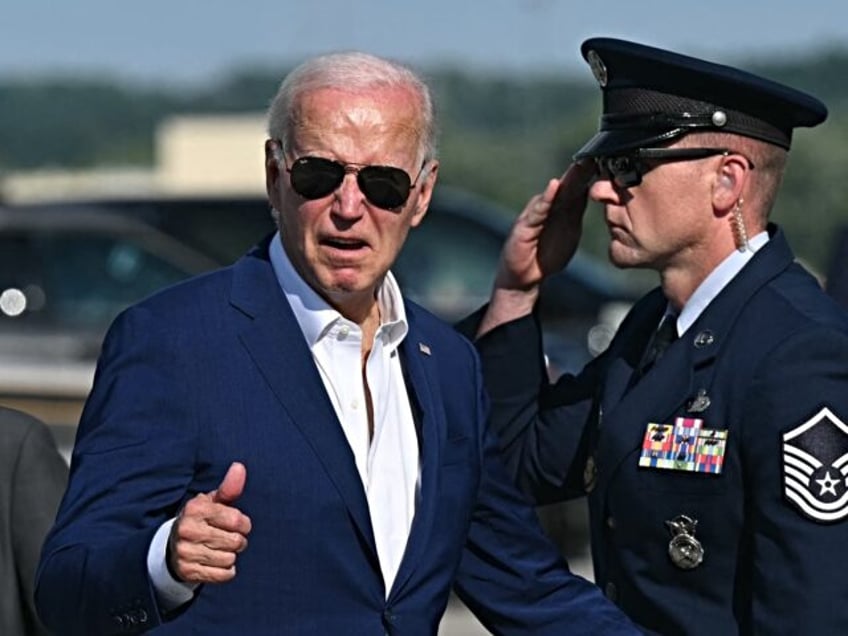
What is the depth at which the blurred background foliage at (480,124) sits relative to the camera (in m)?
57.3

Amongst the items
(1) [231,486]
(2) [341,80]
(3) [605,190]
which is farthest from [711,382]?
(1) [231,486]

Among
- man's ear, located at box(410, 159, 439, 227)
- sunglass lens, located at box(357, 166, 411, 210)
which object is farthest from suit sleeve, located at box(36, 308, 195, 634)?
man's ear, located at box(410, 159, 439, 227)

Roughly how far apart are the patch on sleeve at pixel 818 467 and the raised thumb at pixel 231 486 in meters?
0.98

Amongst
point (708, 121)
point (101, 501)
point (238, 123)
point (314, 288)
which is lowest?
point (238, 123)

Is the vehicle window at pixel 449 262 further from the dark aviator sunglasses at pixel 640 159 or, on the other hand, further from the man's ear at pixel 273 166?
the man's ear at pixel 273 166

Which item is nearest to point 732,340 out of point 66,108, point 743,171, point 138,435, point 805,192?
point 743,171

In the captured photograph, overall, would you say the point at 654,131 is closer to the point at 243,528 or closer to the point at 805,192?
the point at 243,528

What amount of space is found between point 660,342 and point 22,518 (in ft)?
3.99

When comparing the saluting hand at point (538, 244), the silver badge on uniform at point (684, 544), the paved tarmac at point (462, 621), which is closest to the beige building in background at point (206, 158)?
the paved tarmac at point (462, 621)

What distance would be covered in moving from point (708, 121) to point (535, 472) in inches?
32.6

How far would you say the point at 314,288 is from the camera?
11.1 feet

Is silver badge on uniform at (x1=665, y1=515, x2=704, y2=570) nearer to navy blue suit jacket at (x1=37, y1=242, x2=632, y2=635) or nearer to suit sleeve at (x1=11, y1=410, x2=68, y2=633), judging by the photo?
navy blue suit jacket at (x1=37, y1=242, x2=632, y2=635)

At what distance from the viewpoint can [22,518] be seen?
371 cm

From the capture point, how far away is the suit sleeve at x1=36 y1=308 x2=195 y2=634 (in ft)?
10.0
